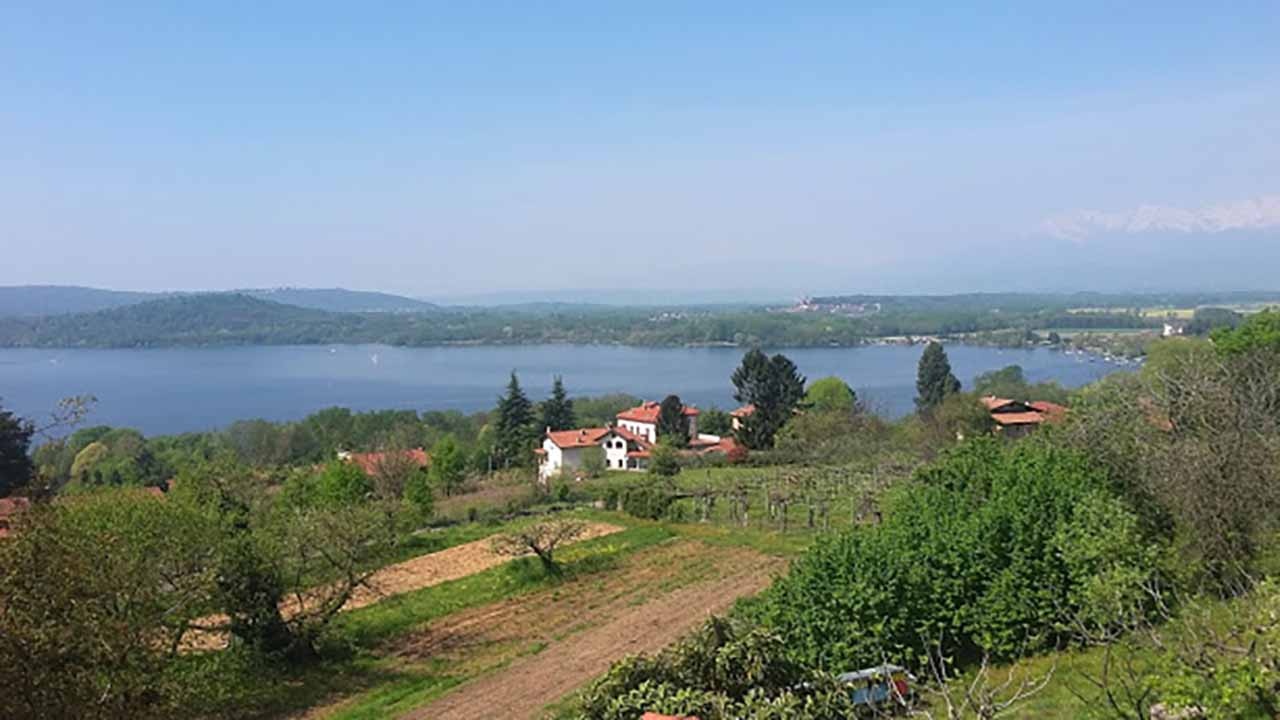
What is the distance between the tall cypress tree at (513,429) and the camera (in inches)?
1993

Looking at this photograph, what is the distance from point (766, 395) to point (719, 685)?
41742 mm

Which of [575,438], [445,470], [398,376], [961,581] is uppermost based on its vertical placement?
[961,581]

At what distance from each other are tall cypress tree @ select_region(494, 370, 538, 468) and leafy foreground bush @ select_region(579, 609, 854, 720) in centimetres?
4291

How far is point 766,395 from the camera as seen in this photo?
4884 cm

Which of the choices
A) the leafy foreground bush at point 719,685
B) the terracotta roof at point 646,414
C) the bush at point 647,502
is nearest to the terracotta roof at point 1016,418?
the terracotta roof at point 646,414

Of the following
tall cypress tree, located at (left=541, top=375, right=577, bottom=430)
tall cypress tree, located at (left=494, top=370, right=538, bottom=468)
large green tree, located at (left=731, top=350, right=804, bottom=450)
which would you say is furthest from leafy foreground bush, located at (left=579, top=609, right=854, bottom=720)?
tall cypress tree, located at (left=541, top=375, right=577, bottom=430)

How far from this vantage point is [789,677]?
7.92m

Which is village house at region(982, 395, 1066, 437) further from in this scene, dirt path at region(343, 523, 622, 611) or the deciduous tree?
the deciduous tree

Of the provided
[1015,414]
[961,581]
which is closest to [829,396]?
[1015,414]

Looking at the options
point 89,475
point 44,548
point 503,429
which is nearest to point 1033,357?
point 503,429

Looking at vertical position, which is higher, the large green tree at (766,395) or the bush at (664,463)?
the large green tree at (766,395)

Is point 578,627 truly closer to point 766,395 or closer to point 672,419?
point 766,395

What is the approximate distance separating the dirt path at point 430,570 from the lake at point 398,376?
4560cm

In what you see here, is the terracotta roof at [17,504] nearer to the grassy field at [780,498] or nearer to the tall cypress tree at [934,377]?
the grassy field at [780,498]
